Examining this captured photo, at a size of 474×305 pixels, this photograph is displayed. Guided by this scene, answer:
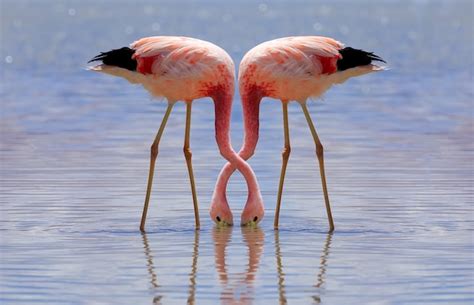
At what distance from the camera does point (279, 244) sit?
1084cm

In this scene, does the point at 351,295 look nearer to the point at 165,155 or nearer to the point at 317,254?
the point at 317,254

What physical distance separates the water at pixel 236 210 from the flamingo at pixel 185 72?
54 centimetres

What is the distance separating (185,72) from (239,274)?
252 centimetres

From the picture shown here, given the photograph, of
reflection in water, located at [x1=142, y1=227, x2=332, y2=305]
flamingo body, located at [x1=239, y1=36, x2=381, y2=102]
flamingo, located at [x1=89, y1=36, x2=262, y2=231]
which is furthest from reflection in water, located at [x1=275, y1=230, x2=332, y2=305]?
flamingo body, located at [x1=239, y1=36, x2=381, y2=102]

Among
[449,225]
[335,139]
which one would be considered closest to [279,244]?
[449,225]

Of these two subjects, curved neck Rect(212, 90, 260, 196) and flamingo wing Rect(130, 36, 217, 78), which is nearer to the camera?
flamingo wing Rect(130, 36, 217, 78)

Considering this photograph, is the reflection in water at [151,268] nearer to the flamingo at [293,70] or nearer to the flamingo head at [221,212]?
the flamingo head at [221,212]

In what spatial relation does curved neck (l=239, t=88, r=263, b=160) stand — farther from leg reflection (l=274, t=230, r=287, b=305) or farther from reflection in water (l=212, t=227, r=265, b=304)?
leg reflection (l=274, t=230, r=287, b=305)

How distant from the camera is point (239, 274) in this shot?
31.3ft

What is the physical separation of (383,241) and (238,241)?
1.08 metres

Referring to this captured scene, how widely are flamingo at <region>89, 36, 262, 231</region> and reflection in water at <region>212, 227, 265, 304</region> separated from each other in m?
0.33

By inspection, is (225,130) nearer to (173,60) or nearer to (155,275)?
(173,60)

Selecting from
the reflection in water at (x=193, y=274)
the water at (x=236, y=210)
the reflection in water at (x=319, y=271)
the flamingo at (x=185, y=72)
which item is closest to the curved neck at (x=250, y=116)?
the flamingo at (x=185, y=72)

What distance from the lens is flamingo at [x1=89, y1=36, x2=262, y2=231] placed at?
A: 11.6m
